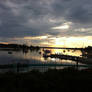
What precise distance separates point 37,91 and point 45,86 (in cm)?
80

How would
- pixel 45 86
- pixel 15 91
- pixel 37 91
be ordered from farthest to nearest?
1. pixel 45 86
2. pixel 37 91
3. pixel 15 91

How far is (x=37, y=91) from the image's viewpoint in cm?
803

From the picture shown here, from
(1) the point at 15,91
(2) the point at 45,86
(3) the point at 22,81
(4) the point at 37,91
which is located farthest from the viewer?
(3) the point at 22,81

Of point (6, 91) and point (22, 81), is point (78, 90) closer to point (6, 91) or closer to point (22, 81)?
point (22, 81)

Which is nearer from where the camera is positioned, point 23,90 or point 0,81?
point 23,90

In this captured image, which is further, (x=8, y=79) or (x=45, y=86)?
(x=8, y=79)

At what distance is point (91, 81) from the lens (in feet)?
33.1

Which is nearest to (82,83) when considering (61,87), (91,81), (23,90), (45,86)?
(91,81)

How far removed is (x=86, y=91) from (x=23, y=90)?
479cm

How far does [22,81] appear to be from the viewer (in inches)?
374

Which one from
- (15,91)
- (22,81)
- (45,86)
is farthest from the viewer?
(22,81)

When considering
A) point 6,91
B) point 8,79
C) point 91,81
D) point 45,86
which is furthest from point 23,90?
point 91,81

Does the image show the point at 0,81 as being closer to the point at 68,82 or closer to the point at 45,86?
the point at 45,86

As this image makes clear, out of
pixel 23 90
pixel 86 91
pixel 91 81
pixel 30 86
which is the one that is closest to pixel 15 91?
pixel 23 90
